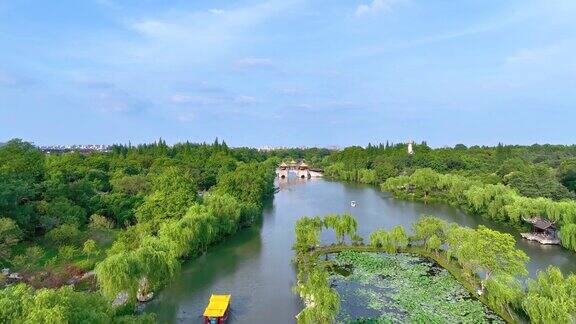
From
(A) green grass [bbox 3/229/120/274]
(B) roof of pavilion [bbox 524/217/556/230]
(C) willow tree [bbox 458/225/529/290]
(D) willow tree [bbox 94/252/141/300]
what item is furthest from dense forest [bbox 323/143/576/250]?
(A) green grass [bbox 3/229/120/274]

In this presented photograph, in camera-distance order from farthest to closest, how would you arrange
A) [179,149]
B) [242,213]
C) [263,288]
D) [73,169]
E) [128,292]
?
[179,149]
[73,169]
[242,213]
[263,288]
[128,292]

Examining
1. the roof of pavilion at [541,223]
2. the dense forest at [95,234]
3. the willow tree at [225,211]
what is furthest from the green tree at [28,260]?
the roof of pavilion at [541,223]

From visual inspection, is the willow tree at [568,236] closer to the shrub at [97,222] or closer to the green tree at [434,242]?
the green tree at [434,242]

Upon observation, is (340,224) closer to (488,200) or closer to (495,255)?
(495,255)

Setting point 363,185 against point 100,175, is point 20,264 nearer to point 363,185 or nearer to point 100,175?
point 100,175

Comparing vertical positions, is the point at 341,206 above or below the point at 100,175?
below

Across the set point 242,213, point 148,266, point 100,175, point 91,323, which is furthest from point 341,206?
point 91,323

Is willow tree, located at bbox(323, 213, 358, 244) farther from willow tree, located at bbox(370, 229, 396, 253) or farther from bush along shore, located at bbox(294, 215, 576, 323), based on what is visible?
willow tree, located at bbox(370, 229, 396, 253)
